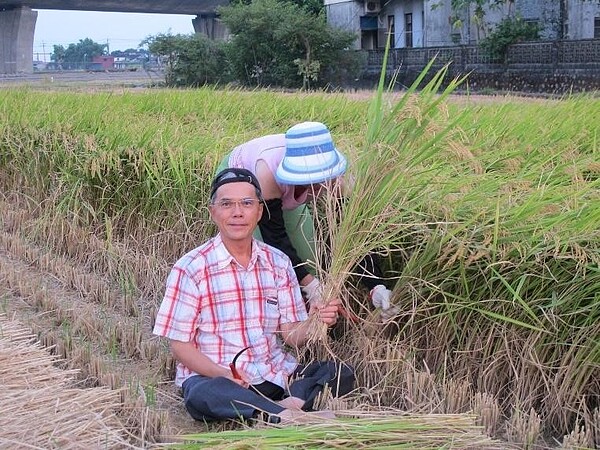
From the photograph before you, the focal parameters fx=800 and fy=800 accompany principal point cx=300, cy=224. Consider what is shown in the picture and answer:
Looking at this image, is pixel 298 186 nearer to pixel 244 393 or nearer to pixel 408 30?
pixel 244 393

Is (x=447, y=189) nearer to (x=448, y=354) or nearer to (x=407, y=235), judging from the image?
(x=407, y=235)

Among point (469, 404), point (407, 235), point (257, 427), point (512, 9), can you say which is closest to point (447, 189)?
point (407, 235)

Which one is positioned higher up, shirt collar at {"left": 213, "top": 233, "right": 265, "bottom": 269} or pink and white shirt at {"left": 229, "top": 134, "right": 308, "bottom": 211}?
pink and white shirt at {"left": 229, "top": 134, "right": 308, "bottom": 211}

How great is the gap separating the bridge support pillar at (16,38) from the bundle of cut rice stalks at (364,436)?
24.9 meters

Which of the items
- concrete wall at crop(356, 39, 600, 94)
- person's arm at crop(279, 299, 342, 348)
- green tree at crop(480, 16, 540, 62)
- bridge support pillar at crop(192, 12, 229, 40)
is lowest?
person's arm at crop(279, 299, 342, 348)

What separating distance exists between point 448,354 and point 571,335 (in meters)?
0.39

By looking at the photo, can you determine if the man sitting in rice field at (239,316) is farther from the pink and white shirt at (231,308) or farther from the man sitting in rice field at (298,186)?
the man sitting in rice field at (298,186)

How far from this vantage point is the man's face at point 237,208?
7.45 ft

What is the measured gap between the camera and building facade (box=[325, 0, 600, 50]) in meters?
16.1

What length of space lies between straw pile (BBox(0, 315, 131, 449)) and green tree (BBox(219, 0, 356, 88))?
50.1 ft

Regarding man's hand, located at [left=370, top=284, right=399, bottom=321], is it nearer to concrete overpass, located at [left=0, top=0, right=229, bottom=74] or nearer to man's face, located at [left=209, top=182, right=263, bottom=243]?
man's face, located at [left=209, top=182, right=263, bottom=243]

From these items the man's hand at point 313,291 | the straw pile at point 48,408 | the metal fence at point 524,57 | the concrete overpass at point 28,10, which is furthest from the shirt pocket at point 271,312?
the concrete overpass at point 28,10

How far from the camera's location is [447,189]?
248 centimetres

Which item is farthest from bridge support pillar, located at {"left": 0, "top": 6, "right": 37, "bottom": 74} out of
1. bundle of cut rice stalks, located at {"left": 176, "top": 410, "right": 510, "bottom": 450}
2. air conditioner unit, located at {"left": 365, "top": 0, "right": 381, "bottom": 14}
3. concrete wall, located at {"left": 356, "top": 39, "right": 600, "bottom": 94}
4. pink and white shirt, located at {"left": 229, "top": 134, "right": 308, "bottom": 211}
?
bundle of cut rice stalks, located at {"left": 176, "top": 410, "right": 510, "bottom": 450}
